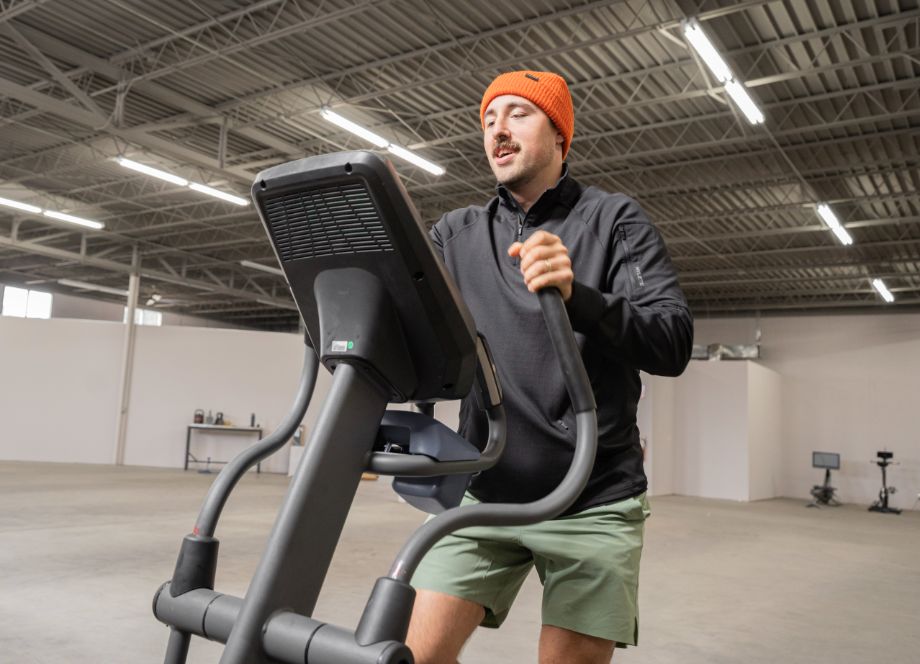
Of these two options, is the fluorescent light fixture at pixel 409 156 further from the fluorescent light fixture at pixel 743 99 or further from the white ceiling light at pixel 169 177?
the fluorescent light fixture at pixel 743 99

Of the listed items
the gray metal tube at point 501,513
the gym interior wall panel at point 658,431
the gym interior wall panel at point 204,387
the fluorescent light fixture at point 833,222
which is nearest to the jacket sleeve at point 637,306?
the gray metal tube at point 501,513

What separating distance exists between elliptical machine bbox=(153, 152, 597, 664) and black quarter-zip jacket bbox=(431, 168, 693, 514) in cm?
25

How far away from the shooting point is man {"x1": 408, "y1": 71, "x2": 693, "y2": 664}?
45.1 inches

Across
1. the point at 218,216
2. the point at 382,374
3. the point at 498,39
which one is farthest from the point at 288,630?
the point at 218,216

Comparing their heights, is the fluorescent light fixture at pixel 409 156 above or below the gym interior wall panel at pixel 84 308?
above

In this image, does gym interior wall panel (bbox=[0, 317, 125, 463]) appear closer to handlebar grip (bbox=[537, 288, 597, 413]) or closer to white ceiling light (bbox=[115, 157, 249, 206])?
white ceiling light (bbox=[115, 157, 249, 206])

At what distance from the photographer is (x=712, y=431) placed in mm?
11836

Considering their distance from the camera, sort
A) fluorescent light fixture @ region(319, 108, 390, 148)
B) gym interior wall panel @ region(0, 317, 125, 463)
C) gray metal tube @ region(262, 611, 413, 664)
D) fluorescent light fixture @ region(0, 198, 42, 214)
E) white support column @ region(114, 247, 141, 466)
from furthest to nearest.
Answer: white support column @ region(114, 247, 141, 466) → gym interior wall panel @ region(0, 317, 125, 463) → fluorescent light fixture @ region(0, 198, 42, 214) → fluorescent light fixture @ region(319, 108, 390, 148) → gray metal tube @ region(262, 611, 413, 664)

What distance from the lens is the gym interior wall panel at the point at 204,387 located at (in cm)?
1189

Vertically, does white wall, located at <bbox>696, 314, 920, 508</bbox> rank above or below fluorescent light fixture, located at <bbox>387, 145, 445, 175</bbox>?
below

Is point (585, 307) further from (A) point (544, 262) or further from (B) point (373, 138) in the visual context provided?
(B) point (373, 138)

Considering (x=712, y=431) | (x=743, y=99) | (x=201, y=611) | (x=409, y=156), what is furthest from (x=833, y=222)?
(x=201, y=611)

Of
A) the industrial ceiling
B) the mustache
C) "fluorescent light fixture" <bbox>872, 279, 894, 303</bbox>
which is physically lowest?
the mustache

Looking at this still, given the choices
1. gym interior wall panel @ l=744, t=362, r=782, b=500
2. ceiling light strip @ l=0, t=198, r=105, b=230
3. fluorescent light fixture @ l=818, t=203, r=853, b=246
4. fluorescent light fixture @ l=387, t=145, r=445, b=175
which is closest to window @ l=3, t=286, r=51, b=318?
ceiling light strip @ l=0, t=198, r=105, b=230
